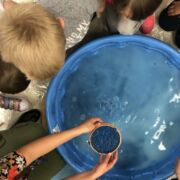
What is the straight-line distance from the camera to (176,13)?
1342 mm

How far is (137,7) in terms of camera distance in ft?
3.52

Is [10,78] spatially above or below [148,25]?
below

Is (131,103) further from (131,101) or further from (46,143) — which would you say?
(46,143)

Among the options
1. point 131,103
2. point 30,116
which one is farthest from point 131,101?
point 30,116

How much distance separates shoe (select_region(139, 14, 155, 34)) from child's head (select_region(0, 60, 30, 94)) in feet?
1.71

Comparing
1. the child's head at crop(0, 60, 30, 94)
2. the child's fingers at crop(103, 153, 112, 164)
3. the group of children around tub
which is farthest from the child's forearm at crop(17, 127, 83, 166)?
the child's head at crop(0, 60, 30, 94)

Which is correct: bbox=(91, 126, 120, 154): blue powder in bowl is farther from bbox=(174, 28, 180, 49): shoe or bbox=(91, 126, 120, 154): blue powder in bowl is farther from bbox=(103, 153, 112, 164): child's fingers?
bbox=(174, 28, 180, 49): shoe

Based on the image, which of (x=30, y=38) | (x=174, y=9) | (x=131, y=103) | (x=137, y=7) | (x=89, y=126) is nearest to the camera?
(x=30, y=38)

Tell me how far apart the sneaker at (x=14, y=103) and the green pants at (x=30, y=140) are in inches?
4.7

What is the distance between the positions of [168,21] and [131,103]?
364mm

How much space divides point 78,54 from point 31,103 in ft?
1.01

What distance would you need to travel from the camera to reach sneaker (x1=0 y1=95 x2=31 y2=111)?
145 cm

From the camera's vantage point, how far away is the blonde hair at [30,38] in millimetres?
945

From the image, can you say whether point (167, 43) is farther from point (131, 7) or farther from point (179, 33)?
point (131, 7)
